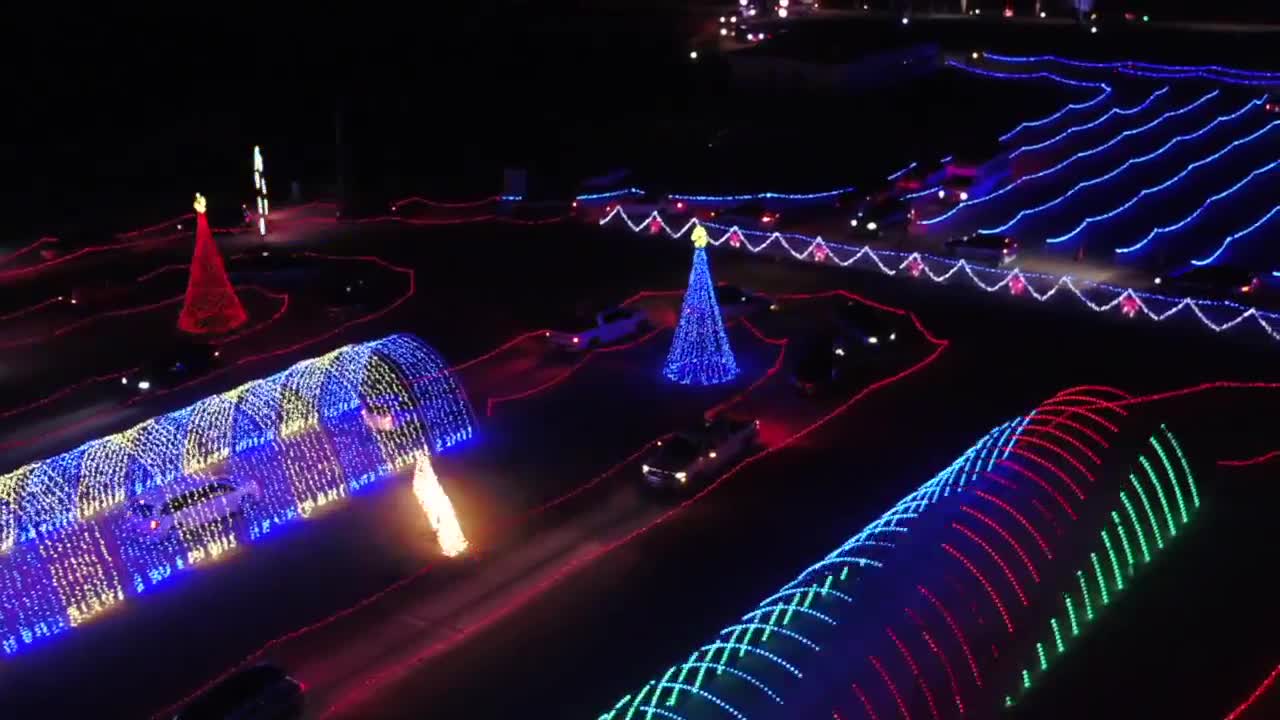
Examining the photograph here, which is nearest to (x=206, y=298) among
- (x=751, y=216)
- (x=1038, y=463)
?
(x=751, y=216)

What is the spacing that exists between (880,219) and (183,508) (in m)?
18.2

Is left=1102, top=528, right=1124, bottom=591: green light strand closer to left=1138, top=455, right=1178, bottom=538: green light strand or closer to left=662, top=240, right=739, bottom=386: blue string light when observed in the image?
left=1138, top=455, right=1178, bottom=538: green light strand

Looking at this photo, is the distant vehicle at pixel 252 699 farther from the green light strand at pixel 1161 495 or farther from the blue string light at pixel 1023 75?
the blue string light at pixel 1023 75

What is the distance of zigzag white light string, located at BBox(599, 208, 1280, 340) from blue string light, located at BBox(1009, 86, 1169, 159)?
26.2 feet

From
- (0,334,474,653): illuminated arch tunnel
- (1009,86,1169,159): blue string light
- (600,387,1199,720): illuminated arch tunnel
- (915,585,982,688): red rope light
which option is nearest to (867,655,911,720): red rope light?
(600,387,1199,720): illuminated arch tunnel

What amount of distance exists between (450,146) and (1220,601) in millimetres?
31486

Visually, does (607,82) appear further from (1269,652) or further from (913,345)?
(1269,652)

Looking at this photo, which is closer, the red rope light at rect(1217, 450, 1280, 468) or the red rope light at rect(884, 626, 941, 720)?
the red rope light at rect(884, 626, 941, 720)

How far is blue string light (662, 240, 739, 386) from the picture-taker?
2019 cm

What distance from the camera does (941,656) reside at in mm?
12094

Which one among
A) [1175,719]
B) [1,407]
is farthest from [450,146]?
[1175,719]

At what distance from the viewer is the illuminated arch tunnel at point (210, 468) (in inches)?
564

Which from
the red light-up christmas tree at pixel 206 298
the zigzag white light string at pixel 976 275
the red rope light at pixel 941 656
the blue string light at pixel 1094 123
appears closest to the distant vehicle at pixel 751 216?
the zigzag white light string at pixel 976 275

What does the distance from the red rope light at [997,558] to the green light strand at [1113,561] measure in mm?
1118
